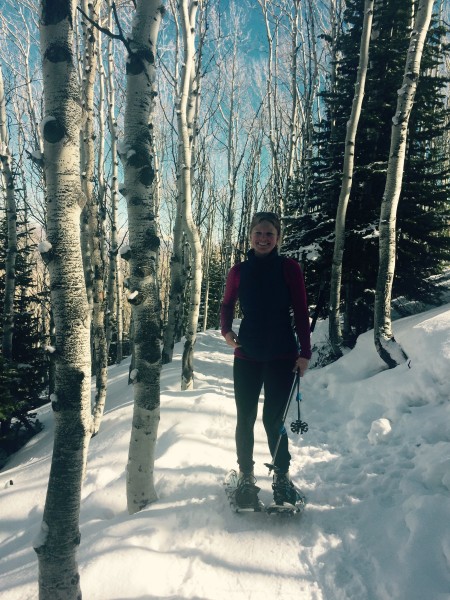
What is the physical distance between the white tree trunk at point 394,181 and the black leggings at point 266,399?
8.73 feet

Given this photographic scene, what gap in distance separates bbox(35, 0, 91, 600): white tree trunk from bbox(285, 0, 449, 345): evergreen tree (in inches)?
193

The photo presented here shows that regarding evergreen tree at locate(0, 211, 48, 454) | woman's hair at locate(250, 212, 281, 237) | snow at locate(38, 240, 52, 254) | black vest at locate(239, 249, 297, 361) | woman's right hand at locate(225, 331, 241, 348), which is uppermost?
woman's hair at locate(250, 212, 281, 237)

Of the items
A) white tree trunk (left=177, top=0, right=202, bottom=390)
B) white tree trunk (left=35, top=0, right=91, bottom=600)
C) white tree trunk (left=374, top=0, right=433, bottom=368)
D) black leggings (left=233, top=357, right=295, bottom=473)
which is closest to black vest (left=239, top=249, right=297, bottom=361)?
black leggings (left=233, top=357, right=295, bottom=473)

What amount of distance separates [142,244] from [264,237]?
2.97ft

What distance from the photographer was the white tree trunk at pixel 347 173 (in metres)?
5.41

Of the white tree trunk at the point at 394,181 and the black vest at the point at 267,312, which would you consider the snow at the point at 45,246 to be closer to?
the black vest at the point at 267,312

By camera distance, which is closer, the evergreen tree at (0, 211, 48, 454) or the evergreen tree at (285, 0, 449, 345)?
the evergreen tree at (285, 0, 449, 345)

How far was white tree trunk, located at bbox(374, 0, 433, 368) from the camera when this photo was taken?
4547 millimetres

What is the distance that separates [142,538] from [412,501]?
69.7 inches

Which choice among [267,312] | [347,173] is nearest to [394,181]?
[347,173]

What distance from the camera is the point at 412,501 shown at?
2.26 m

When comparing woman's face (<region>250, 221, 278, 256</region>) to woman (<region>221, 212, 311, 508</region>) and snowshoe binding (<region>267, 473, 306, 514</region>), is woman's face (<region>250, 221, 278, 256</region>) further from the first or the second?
snowshoe binding (<region>267, 473, 306, 514</region>)

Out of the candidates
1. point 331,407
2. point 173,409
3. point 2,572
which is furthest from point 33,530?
point 331,407

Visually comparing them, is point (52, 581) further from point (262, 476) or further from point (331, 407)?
point (331, 407)
